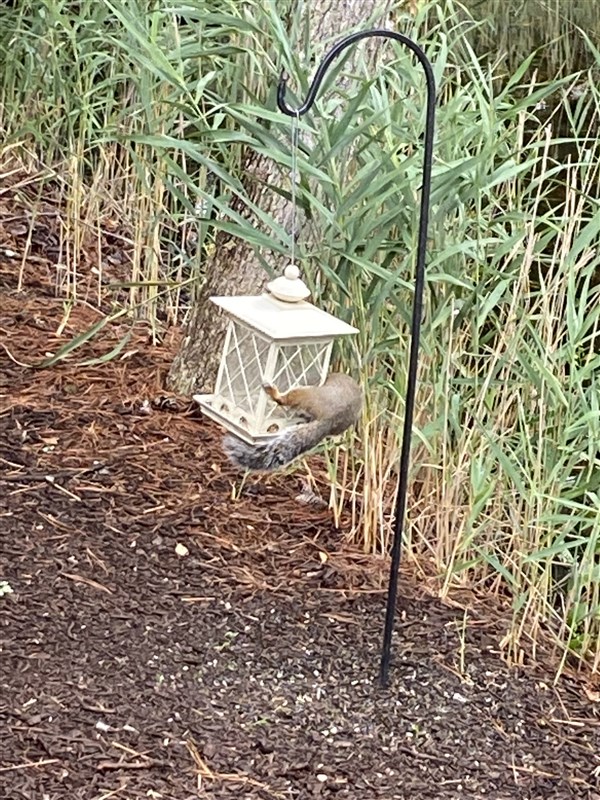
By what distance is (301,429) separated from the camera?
1699mm

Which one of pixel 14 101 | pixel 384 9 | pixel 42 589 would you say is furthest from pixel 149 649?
pixel 14 101

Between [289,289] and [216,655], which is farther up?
[289,289]

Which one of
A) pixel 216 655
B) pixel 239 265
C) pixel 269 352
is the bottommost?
pixel 216 655

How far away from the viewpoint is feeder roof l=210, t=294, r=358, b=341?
1666 mm

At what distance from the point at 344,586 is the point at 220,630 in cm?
29

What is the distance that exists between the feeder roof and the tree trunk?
0.95 meters

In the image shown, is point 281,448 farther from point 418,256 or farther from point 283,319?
point 418,256

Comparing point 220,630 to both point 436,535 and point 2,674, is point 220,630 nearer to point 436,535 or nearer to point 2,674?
point 2,674

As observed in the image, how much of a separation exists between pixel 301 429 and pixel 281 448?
39 millimetres

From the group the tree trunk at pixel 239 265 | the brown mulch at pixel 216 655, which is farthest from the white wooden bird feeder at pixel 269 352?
the tree trunk at pixel 239 265

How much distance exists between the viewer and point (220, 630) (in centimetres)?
208

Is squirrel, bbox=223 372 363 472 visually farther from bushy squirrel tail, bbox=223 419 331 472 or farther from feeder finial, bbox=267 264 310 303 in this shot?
feeder finial, bbox=267 264 310 303

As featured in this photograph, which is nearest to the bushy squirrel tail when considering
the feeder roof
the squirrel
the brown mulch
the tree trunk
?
the squirrel

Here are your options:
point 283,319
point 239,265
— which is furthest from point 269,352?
point 239,265
